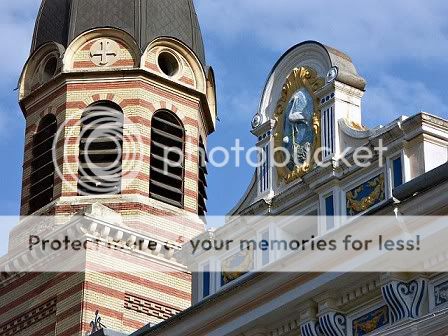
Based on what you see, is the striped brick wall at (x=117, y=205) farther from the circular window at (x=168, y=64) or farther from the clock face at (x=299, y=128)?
the clock face at (x=299, y=128)

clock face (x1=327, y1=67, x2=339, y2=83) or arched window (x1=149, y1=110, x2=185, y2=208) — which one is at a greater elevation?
arched window (x1=149, y1=110, x2=185, y2=208)

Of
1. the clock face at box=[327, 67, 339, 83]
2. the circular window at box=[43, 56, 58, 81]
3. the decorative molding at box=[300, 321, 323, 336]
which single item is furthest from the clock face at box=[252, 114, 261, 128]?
the circular window at box=[43, 56, 58, 81]

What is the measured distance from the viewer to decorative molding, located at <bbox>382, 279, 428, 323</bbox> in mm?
19125

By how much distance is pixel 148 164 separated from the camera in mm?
34219

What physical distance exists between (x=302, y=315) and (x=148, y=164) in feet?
45.7

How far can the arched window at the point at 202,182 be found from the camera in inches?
1390

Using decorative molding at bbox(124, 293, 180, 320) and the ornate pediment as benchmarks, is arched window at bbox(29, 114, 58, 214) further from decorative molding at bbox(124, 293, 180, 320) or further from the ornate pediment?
the ornate pediment

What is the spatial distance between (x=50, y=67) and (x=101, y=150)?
3109 millimetres

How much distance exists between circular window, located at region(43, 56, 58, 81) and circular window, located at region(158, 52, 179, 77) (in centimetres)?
245

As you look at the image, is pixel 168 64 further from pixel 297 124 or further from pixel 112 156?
pixel 297 124

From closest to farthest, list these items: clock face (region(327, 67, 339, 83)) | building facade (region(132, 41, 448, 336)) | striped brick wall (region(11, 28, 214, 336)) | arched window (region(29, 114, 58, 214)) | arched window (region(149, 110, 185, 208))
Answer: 1. building facade (region(132, 41, 448, 336))
2. clock face (region(327, 67, 339, 83))
3. striped brick wall (region(11, 28, 214, 336))
4. arched window (region(149, 110, 185, 208))
5. arched window (region(29, 114, 58, 214))

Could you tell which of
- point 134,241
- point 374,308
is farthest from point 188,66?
point 374,308

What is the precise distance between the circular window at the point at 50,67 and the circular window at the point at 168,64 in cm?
245

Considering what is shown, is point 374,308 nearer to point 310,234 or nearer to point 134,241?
point 310,234
